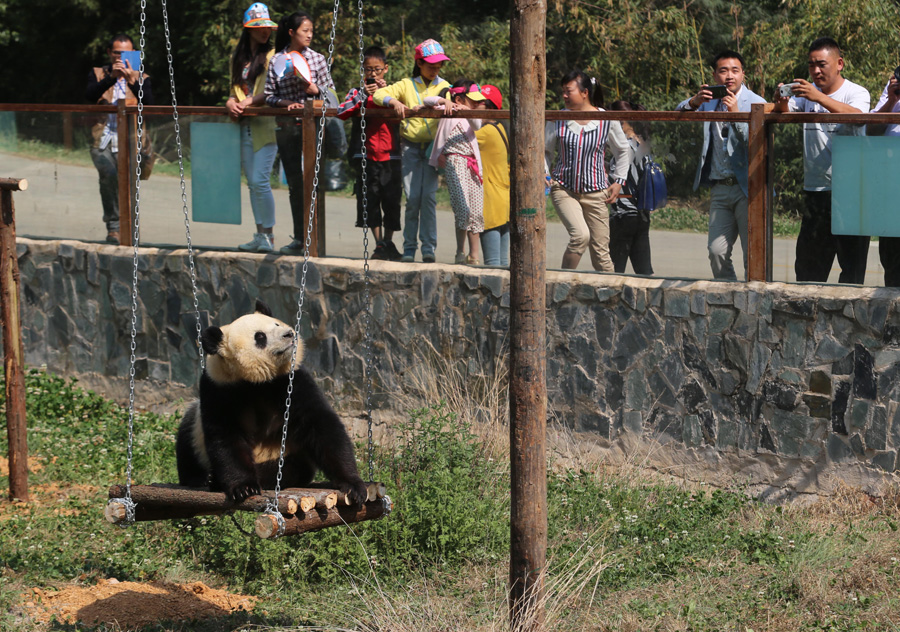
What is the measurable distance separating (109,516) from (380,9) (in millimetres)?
17625

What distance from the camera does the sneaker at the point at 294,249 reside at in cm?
890

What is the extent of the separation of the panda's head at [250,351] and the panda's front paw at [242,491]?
60 centimetres

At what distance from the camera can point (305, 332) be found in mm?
8867

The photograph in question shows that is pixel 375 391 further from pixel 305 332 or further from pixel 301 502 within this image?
pixel 301 502

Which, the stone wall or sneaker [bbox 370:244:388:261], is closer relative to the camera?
the stone wall

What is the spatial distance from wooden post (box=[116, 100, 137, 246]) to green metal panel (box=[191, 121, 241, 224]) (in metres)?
0.82

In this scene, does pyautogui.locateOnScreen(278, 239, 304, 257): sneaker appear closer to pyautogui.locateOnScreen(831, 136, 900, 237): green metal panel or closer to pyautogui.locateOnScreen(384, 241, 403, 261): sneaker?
pyautogui.locateOnScreen(384, 241, 403, 261): sneaker

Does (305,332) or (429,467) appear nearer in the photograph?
(429,467)

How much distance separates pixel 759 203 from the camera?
274 inches

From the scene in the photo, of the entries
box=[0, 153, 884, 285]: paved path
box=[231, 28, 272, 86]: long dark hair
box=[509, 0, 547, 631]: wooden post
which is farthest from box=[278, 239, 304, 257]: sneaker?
box=[509, 0, 547, 631]: wooden post

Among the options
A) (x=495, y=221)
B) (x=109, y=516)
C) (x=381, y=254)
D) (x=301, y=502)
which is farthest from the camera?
(x=381, y=254)

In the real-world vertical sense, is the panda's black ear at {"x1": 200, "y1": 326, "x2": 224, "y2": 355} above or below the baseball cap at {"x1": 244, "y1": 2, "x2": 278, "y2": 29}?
below

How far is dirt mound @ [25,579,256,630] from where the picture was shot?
546cm

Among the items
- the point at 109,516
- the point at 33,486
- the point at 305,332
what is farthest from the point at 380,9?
the point at 109,516
